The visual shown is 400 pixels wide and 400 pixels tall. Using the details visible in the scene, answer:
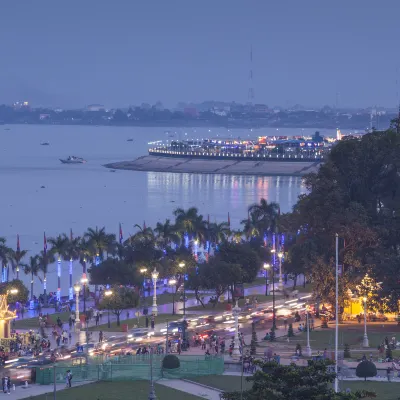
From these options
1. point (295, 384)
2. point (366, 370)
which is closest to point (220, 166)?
point (366, 370)

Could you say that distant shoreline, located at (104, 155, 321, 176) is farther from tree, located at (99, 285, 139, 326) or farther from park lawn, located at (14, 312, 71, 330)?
tree, located at (99, 285, 139, 326)

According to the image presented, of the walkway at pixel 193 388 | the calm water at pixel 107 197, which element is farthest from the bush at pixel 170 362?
the calm water at pixel 107 197

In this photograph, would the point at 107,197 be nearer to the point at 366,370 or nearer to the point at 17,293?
the point at 17,293

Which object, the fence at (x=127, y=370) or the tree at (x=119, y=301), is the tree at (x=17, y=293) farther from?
the fence at (x=127, y=370)

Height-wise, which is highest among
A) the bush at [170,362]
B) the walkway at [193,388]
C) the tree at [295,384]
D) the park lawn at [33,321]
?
the tree at [295,384]

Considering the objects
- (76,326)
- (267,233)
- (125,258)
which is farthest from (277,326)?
(267,233)

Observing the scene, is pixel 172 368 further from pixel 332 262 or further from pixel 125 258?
pixel 125 258
